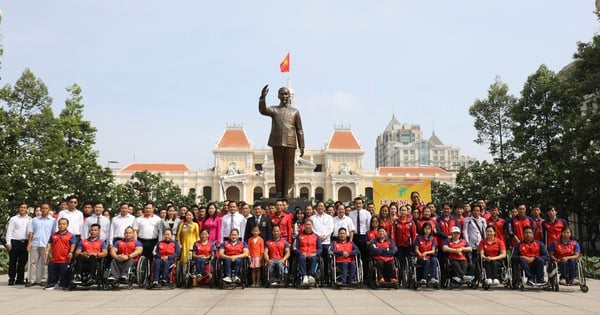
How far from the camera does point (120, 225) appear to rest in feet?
30.6

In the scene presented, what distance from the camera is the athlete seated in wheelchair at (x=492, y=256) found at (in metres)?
8.86

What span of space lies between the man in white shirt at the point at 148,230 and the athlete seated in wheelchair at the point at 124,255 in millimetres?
300

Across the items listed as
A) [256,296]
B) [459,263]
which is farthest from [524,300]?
[256,296]

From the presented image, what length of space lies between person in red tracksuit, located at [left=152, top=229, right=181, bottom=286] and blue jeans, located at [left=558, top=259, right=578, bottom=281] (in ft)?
21.6

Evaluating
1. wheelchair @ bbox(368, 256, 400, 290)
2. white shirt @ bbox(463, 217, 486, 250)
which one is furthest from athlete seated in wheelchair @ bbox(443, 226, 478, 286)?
wheelchair @ bbox(368, 256, 400, 290)

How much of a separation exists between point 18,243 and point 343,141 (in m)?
73.6

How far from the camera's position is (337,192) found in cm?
7781

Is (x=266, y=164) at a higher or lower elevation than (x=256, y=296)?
higher

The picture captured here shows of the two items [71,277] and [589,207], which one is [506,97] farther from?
[71,277]

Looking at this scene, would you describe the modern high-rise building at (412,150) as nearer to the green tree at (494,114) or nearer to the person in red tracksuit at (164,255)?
the green tree at (494,114)

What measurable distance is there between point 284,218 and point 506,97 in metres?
27.9

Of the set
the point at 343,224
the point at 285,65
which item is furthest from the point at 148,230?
the point at 285,65

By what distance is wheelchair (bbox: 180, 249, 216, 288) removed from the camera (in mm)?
8758

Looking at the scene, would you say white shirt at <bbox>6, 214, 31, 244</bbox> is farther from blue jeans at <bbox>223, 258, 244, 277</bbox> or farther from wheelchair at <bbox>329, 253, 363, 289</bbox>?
wheelchair at <bbox>329, 253, 363, 289</bbox>
